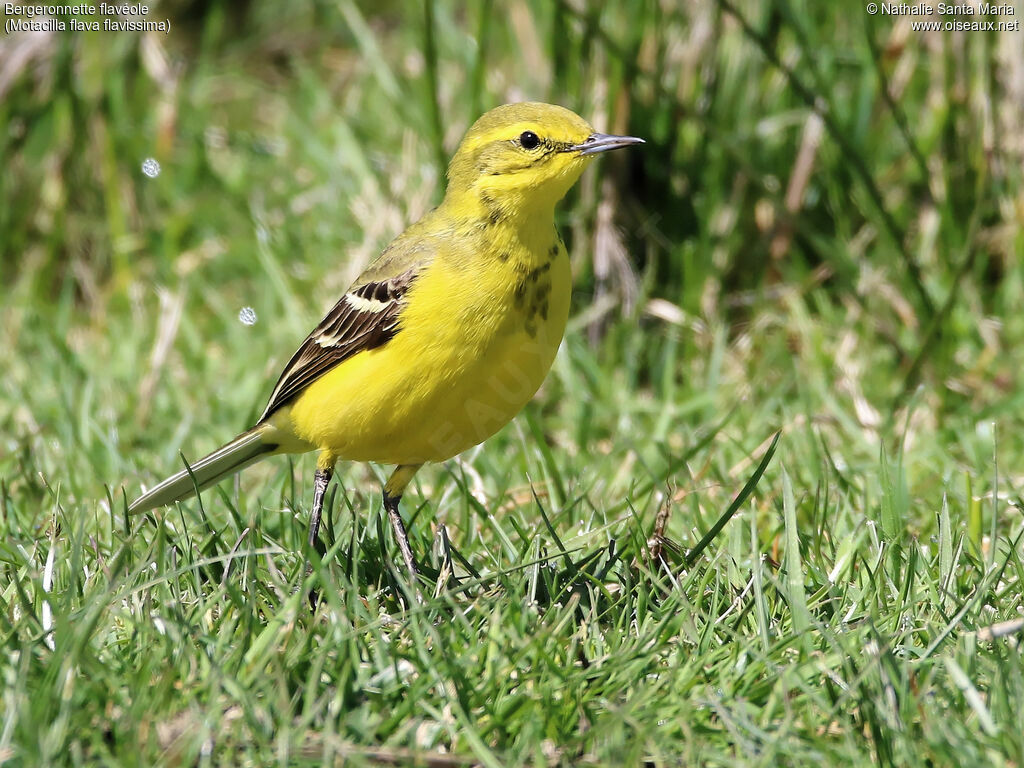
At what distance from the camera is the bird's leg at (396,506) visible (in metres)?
4.10

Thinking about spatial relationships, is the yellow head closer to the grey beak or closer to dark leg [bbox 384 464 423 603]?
the grey beak

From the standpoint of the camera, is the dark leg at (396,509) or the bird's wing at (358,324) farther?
the bird's wing at (358,324)

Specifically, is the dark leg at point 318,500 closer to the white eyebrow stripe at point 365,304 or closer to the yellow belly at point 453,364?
the yellow belly at point 453,364

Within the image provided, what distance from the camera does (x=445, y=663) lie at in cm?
327

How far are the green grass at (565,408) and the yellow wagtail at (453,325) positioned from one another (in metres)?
0.29

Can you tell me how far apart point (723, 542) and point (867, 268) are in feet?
8.89

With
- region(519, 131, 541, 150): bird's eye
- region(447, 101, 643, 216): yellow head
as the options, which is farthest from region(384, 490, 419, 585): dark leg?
region(519, 131, 541, 150): bird's eye

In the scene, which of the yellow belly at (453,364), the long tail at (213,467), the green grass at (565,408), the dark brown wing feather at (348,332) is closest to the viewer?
the green grass at (565,408)

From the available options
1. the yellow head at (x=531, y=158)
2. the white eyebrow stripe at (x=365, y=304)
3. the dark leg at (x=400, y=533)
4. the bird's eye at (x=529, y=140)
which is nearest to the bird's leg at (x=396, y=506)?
the dark leg at (x=400, y=533)

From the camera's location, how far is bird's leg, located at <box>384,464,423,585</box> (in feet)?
13.4

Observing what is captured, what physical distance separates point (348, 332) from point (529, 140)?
93cm

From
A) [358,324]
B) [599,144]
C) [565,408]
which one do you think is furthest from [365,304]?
[565,408]

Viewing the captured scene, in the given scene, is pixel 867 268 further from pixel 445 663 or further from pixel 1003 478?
pixel 445 663

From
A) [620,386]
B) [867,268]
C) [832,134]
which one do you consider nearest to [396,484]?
[620,386]
